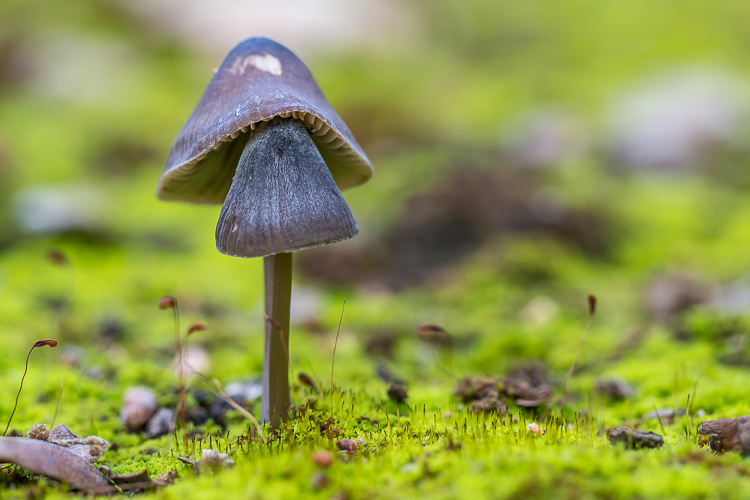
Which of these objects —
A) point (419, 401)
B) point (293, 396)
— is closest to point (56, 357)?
point (293, 396)

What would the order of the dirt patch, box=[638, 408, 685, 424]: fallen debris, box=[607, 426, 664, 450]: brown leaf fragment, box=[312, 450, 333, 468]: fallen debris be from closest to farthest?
box=[312, 450, 333, 468]: fallen debris, box=[607, 426, 664, 450]: brown leaf fragment, box=[638, 408, 685, 424]: fallen debris, the dirt patch

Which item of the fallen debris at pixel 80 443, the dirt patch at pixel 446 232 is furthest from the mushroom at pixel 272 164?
the dirt patch at pixel 446 232

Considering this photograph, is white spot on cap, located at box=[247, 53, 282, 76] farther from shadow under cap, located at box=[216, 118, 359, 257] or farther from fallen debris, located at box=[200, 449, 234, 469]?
fallen debris, located at box=[200, 449, 234, 469]

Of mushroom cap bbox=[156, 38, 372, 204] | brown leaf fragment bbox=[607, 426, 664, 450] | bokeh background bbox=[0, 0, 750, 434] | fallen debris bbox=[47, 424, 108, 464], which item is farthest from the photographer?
bokeh background bbox=[0, 0, 750, 434]

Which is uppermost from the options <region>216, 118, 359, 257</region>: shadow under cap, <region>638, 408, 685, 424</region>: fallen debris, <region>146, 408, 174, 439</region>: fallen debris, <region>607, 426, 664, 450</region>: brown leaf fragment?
<region>216, 118, 359, 257</region>: shadow under cap

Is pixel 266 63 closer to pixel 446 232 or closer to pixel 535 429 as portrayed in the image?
pixel 535 429

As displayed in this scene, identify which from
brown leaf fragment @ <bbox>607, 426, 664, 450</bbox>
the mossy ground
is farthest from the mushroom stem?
brown leaf fragment @ <bbox>607, 426, 664, 450</bbox>

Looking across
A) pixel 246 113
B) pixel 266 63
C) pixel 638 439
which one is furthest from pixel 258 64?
pixel 638 439
